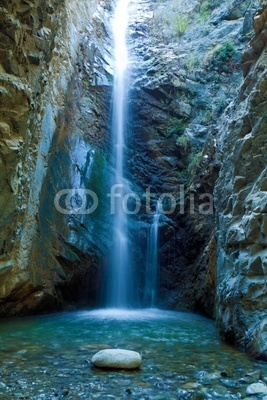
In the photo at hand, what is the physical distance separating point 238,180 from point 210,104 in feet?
29.1

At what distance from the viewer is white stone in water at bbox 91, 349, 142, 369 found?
3.82 metres

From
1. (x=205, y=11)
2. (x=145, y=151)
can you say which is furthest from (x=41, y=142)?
(x=205, y=11)

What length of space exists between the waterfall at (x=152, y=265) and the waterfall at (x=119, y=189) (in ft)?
2.16

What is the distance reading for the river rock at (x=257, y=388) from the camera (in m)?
3.13

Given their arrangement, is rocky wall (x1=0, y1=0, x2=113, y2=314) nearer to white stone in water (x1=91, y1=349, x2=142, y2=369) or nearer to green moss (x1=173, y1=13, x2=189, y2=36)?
white stone in water (x1=91, y1=349, x2=142, y2=369)

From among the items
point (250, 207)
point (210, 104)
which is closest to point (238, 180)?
point (250, 207)

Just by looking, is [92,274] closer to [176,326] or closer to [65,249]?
[65,249]

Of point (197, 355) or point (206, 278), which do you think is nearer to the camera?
point (197, 355)

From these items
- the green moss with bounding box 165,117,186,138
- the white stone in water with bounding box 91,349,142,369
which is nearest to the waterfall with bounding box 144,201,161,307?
the green moss with bounding box 165,117,186,138

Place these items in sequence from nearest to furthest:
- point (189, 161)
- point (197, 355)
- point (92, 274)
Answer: point (197, 355) → point (92, 274) → point (189, 161)

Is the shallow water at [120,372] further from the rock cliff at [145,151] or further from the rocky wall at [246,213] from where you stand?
the rock cliff at [145,151]

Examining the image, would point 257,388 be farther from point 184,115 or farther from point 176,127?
point 184,115

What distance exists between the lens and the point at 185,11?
1738 centimetres

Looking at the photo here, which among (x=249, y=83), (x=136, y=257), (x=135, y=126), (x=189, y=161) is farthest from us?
(x=135, y=126)
